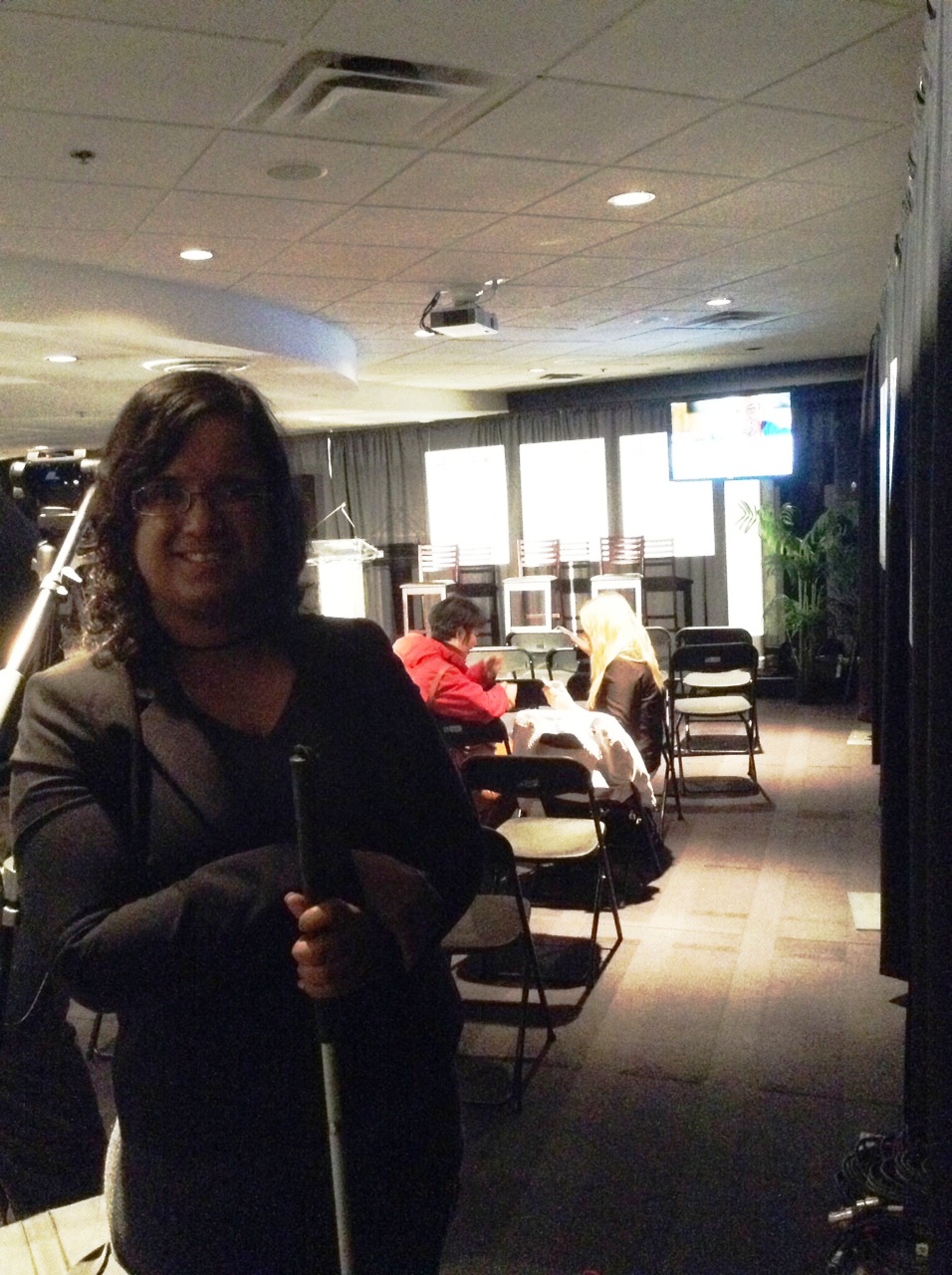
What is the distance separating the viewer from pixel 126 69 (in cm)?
266

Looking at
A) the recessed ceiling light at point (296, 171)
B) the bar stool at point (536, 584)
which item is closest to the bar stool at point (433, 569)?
the bar stool at point (536, 584)

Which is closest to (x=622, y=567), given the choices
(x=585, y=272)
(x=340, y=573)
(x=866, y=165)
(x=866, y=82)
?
(x=340, y=573)

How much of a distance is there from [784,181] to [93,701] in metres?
3.69

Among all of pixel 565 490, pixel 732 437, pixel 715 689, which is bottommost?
pixel 715 689

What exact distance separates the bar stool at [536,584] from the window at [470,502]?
0.41m

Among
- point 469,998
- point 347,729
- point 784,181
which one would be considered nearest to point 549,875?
point 469,998

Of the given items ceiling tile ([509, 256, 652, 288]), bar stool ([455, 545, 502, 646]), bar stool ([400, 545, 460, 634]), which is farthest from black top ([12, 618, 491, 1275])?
bar stool ([400, 545, 460, 634])

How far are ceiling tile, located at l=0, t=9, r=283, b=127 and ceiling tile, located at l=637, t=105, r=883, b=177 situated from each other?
1.32m

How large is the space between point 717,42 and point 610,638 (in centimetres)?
262

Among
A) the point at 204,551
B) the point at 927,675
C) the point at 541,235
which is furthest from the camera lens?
the point at 541,235

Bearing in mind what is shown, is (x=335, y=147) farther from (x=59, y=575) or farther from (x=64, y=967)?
(x=64, y=967)

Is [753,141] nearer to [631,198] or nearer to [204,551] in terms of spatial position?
[631,198]

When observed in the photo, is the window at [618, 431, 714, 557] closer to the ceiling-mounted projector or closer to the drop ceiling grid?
the drop ceiling grid

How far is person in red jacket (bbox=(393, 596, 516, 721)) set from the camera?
434cm
